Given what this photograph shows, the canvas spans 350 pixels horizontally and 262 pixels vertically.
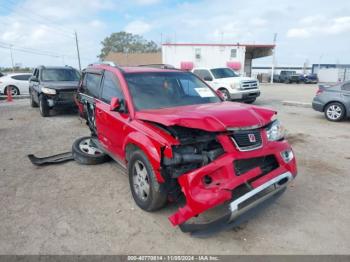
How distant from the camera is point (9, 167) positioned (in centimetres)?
521

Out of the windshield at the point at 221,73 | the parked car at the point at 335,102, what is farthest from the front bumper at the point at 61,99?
the parked car at the point at 335,102

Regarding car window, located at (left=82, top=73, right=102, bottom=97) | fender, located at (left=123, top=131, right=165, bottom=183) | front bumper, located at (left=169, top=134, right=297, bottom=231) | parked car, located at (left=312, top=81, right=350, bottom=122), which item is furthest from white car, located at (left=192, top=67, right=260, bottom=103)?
front bumper, located at (left=169, top=134, right=297, bottom=231)

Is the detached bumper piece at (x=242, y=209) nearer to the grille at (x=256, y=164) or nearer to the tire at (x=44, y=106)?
the grille at (x=256, y=164)

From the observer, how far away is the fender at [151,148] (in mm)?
3025

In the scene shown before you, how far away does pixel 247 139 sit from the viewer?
300 centimetres

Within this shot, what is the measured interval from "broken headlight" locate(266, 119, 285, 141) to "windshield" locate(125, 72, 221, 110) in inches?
44.6

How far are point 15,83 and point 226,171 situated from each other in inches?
715

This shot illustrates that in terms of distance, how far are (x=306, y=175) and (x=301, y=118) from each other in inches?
236

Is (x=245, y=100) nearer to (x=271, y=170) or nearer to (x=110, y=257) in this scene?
(x=271, y=170)

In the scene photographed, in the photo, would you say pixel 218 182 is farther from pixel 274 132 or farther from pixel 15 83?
pixel 15 83

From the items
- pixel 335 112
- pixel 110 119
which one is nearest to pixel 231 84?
pixel 335 112

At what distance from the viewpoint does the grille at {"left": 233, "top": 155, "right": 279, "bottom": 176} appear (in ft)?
9.71

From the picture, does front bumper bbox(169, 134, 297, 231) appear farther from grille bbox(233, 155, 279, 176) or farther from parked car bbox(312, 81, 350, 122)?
parked car bbox(312, 81, 350, 122)

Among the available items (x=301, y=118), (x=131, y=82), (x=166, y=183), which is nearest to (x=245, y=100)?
(x=301, y=118)
